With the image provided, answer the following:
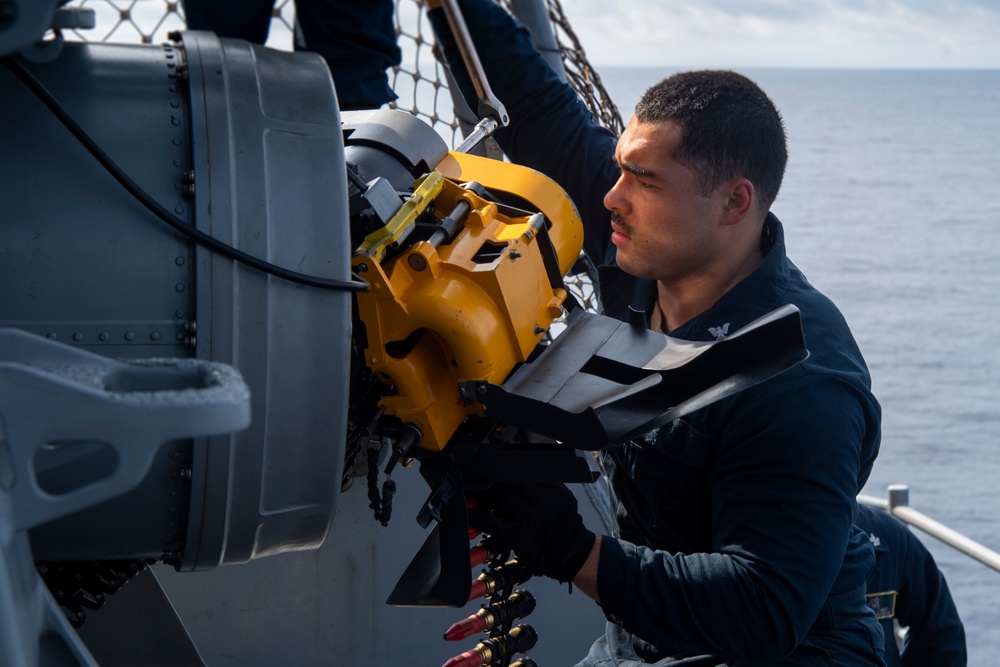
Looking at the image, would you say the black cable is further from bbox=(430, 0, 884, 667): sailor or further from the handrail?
the handrail

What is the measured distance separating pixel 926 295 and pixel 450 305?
23.3 feet

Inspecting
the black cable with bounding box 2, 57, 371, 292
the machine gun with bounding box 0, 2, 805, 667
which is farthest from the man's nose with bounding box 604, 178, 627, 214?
the black cable with bounding box 2, 57, 371, 292

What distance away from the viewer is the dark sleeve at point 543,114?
2.05 m

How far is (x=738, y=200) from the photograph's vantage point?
1.72m

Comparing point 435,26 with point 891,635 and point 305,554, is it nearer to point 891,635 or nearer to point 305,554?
point 305,554

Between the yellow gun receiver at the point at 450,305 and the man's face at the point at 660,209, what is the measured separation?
0.23 meters

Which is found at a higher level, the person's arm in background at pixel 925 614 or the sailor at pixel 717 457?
the sailor at pixel 717 457

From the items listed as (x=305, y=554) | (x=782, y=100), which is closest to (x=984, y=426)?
(x=305, y=554)

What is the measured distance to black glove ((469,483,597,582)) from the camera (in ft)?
4.95

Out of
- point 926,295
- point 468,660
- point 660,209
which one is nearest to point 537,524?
point 468,660

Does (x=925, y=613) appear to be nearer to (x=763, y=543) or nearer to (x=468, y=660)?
(x=763, y=543)

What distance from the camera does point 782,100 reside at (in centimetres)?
2483

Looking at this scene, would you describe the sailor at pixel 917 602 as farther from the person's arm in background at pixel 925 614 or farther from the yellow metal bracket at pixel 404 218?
the yellow metal bracket at pixel 404 218

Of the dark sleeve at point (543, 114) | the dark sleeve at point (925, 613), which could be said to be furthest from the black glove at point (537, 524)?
the dark sleeve at point (925, 613)
